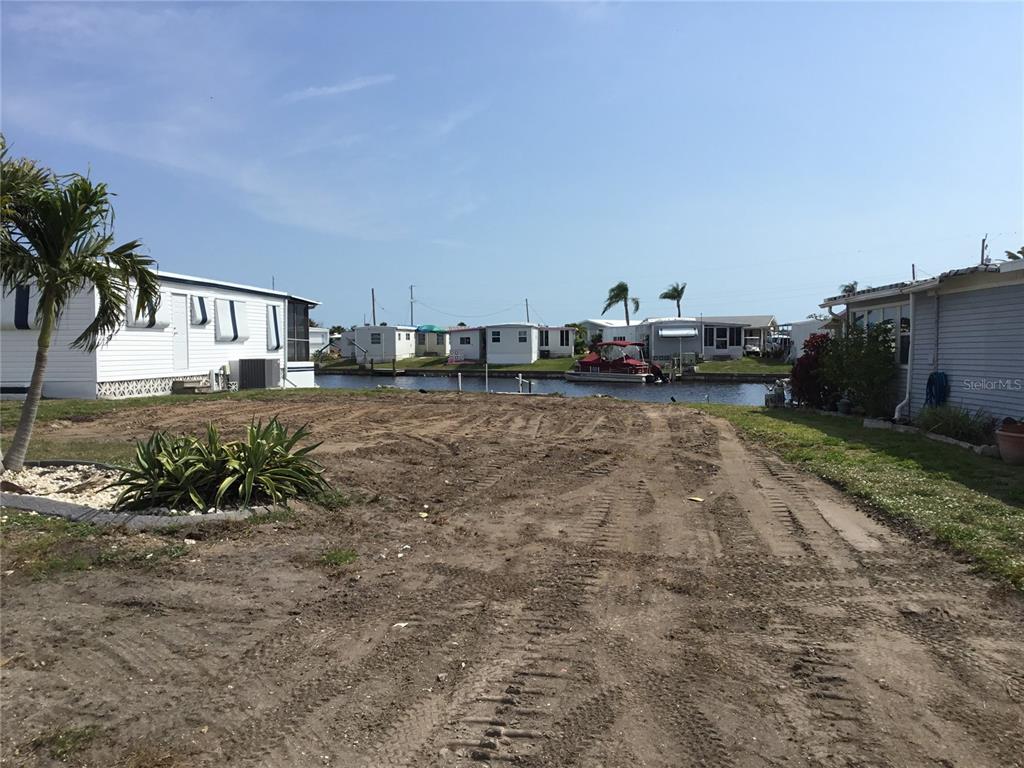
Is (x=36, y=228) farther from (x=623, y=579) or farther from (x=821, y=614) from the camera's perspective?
(x=821, y=614)

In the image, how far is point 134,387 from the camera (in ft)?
69.1

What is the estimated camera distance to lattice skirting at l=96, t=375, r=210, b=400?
19.9 metres

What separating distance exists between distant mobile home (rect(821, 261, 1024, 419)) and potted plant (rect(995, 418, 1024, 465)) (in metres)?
2.10

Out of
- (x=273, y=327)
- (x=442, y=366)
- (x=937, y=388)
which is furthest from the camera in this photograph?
(x=442, y=366)

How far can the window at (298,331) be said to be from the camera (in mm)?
29922

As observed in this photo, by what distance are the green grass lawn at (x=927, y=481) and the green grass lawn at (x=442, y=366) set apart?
39545mm

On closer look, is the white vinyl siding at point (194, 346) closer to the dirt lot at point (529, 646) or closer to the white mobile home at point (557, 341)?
the dirt lot at point (529, 646)

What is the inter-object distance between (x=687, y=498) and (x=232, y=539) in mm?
4463

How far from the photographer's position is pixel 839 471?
8773 mm

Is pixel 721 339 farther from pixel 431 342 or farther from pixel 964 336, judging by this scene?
pixel 964 336

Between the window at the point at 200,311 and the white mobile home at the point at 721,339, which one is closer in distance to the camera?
the window at the point at 200,311

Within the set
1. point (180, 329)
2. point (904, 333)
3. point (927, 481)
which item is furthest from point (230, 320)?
point (927, 481)

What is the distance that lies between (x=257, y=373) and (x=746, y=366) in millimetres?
33243

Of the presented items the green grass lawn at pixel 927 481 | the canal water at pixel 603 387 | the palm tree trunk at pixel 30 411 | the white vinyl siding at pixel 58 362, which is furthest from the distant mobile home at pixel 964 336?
the white vinyl siding at pixel 58 362
